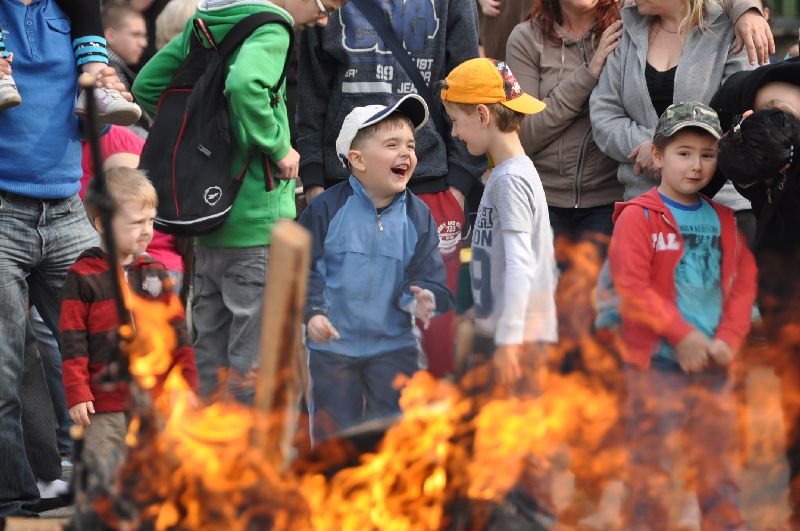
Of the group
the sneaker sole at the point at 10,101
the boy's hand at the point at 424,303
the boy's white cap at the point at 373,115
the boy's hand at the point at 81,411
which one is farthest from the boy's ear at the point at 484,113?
the boy's hand at the point at 81,411

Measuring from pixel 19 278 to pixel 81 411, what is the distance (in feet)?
1.99

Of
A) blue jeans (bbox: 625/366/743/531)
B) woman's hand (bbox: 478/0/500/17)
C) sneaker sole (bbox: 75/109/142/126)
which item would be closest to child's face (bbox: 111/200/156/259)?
sneaker sole (bbox: 75/109/142/126)

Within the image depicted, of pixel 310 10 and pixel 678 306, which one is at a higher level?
pixel 310 10

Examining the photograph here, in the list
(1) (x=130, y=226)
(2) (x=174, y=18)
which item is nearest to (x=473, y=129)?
(1) (x=130, y=226)

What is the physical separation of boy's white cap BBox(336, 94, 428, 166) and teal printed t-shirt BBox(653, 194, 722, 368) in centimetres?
109

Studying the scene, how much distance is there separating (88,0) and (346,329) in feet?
5.31

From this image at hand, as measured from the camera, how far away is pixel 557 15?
18.1 ft

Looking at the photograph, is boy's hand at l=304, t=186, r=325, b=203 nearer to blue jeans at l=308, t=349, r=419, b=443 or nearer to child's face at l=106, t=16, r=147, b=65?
blue jeans at l=308, t=349, r=419, b=443

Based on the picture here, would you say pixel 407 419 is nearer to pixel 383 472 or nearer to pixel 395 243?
pixel 383 472

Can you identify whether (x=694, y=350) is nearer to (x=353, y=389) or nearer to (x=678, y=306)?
(x=678, y=306)

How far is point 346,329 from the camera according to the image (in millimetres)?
4637

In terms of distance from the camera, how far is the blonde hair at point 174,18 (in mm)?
6137

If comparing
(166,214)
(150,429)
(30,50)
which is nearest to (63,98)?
(30,50)

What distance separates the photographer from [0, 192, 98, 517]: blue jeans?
4.53 m
